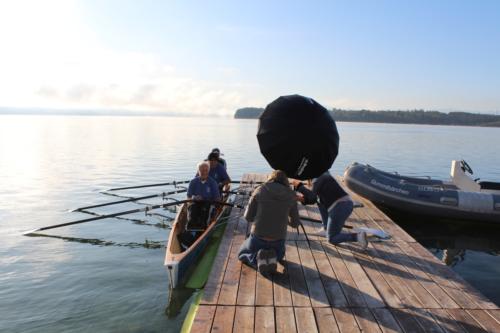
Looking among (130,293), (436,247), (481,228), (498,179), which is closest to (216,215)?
(130,293)

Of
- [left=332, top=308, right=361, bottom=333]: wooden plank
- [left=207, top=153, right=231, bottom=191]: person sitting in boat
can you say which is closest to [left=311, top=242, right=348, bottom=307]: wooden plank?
[left=332, top=308, right=361, bottom=333]: wooden plank

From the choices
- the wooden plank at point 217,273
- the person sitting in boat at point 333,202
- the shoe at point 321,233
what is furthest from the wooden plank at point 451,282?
the wooden plank at point 217,273

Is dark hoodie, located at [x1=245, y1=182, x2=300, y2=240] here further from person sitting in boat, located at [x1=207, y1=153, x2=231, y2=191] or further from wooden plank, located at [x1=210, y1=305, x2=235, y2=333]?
person sitting in boat, located at [x1=207, y1=153, x2=231, y2=191]

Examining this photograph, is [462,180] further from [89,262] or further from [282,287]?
[89,262]

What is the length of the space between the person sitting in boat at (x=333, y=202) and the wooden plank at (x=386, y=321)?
247cm

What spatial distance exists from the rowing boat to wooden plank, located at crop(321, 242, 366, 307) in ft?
8.88

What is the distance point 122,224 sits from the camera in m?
13.4

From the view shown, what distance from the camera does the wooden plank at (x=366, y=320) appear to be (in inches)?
190

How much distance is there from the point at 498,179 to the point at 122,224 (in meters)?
27.2

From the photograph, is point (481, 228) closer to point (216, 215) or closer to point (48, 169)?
point (216, 215)

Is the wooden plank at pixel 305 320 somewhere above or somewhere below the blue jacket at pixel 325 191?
below

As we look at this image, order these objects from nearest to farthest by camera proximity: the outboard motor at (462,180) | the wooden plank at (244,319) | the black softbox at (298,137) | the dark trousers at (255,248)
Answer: the wooden plank at (244,319) → the black softbox at (298,137) → the dark trousers at (255,248) → the outboard motor at (462,180)

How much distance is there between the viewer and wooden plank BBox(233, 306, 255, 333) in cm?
476

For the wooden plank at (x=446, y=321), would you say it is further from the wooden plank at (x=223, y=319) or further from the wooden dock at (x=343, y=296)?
the wooden plank at (x=223, y=319)
